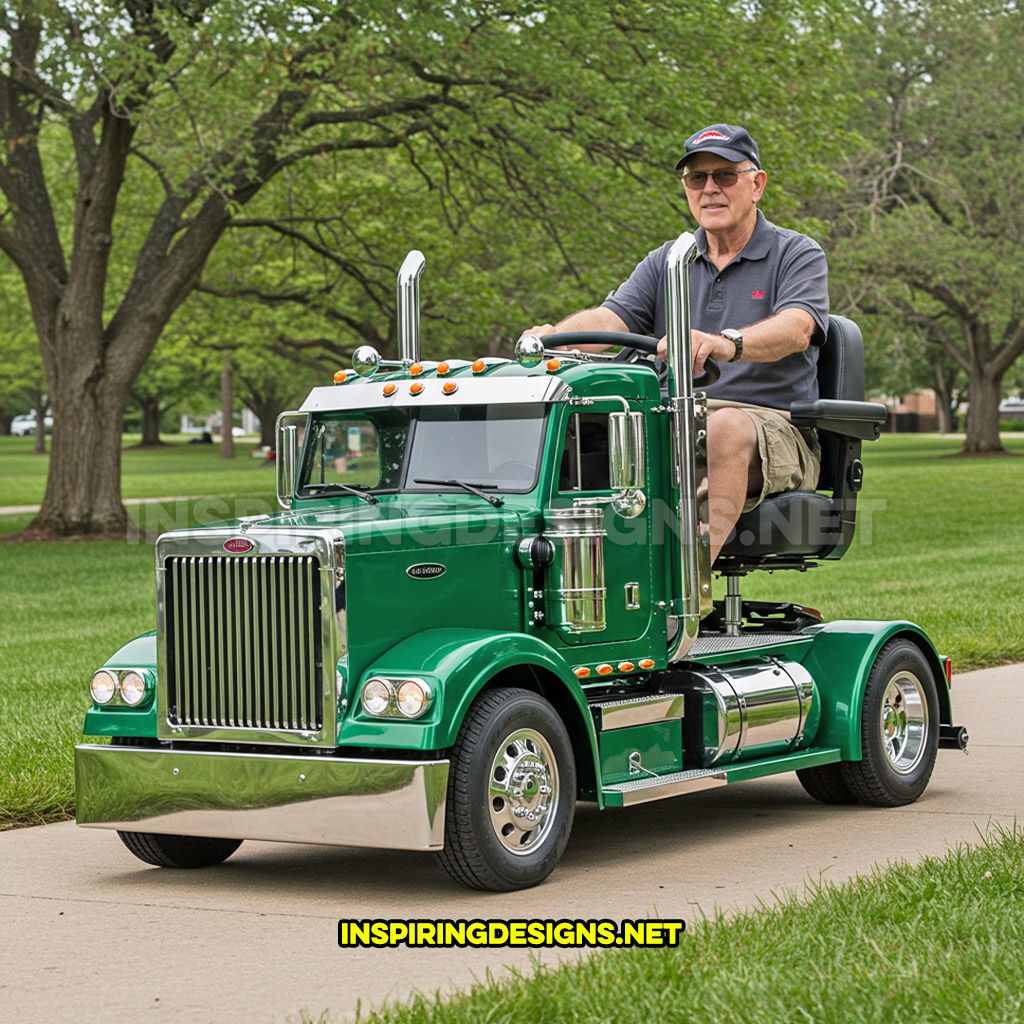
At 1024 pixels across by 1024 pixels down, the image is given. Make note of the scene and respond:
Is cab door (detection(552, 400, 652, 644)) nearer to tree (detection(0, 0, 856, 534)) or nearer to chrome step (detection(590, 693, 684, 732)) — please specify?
chrome step (detection(590, 693, 684, 732))

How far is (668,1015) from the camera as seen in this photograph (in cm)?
432

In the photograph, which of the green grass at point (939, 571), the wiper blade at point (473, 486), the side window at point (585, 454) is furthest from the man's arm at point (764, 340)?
the green grass at point (939, 571)

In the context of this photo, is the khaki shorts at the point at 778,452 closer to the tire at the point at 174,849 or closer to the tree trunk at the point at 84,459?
the tire at the point at 174,849

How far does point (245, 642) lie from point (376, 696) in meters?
0.57

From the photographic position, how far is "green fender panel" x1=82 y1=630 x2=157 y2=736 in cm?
639

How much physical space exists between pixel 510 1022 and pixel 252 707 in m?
2.15

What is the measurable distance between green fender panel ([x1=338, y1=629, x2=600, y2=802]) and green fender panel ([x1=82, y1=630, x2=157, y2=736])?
912 mm

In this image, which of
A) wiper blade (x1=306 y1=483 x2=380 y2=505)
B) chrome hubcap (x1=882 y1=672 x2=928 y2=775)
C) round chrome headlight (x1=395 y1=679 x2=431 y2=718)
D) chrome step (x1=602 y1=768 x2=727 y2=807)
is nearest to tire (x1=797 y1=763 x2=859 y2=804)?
chrome hubcap (x1=882 y1=672 x2=928 y2=775)

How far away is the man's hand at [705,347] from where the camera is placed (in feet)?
23.1

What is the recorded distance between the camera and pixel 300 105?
2300 cm

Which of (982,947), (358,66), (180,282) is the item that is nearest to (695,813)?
(982,947)

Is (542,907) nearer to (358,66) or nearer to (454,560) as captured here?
(454,560)

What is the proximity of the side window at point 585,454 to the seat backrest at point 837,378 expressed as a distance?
1574 mm

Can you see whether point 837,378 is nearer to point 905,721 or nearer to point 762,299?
point 762,299
